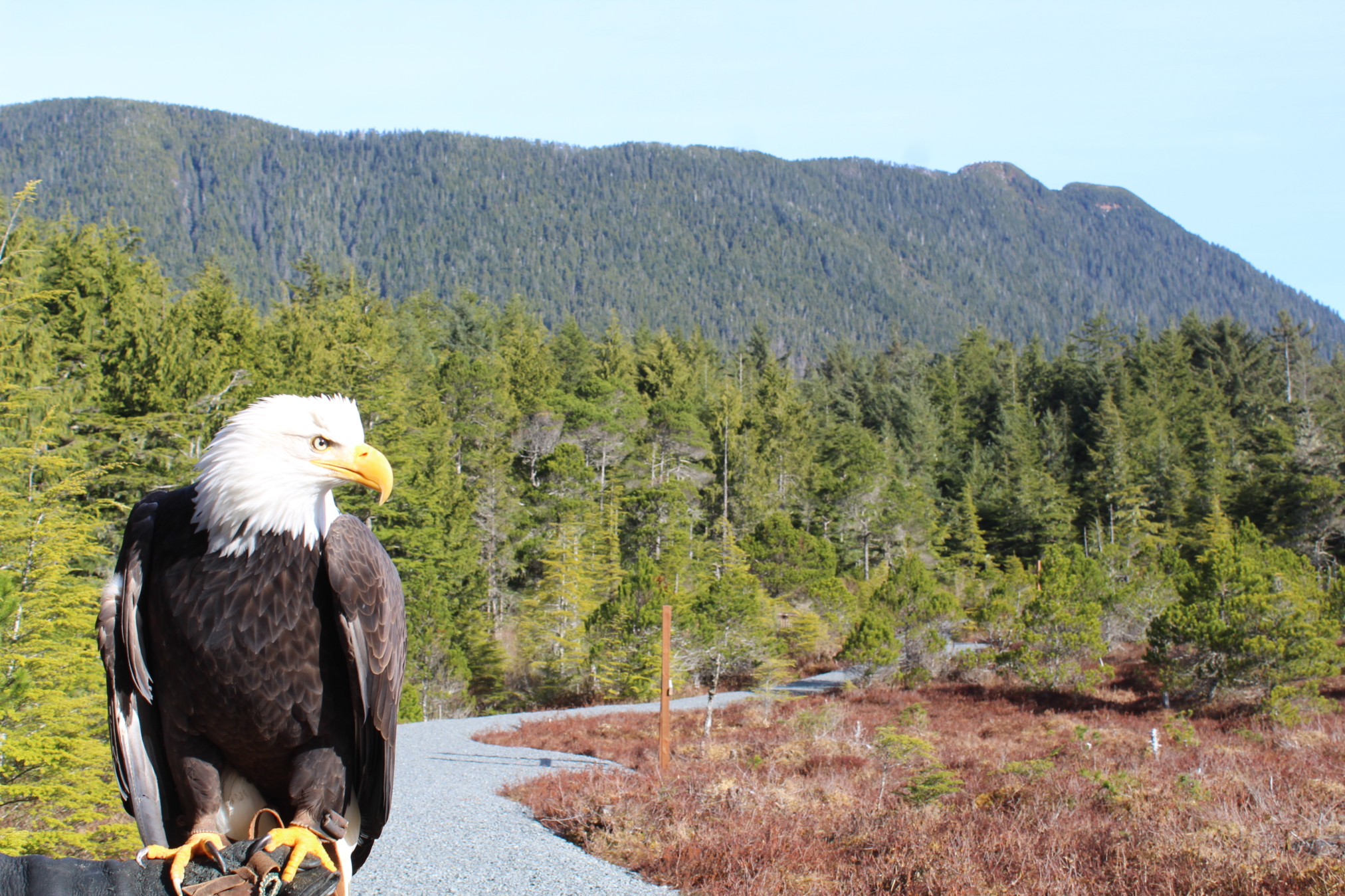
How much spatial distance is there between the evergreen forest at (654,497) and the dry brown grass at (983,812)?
4178mm

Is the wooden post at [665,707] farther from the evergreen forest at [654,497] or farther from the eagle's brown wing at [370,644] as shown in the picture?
the eagle's brown wing at [370,644]

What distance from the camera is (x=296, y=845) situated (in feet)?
7.84

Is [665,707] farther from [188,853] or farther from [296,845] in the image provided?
[188,853]

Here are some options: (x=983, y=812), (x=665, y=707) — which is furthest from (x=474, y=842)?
(x=983, y=812)

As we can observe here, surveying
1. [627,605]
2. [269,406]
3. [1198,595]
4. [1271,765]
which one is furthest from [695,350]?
[269,406]

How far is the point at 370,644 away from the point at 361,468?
1.76 feet

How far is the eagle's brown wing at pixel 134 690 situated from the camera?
245cm

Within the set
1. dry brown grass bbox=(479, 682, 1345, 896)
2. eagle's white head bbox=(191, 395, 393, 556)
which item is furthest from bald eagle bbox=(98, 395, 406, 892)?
dry brown grass bbox=(479, 682, 1345, 896)

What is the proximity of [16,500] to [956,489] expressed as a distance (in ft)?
174

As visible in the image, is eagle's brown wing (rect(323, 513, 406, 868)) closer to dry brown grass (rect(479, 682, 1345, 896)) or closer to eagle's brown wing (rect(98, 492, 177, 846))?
eagle's brown wing (rect(98, 492, 177, 846))

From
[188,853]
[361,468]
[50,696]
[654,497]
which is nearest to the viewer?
[188,853]

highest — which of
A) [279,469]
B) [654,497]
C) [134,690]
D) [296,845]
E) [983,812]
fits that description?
[279,469]

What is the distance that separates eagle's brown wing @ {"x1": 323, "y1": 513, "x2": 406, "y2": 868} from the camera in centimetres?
244

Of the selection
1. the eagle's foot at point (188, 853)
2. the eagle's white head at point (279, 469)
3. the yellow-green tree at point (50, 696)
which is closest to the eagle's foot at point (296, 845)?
the eagle's foot at point (188, 853)
